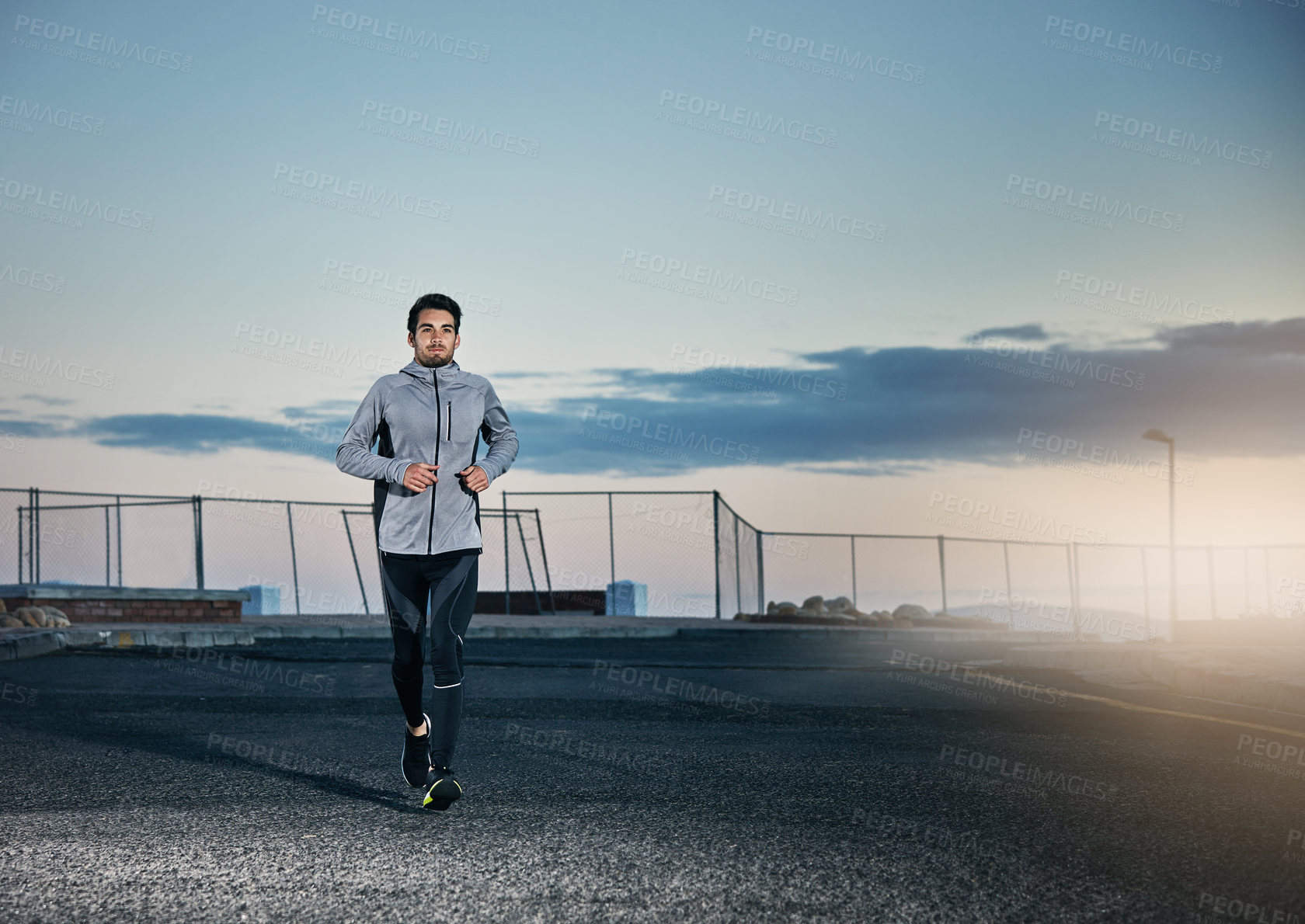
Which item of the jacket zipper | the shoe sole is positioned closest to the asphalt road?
the shoe sole

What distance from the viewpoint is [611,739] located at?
20.7 feet

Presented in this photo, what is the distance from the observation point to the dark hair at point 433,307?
4.59 meters

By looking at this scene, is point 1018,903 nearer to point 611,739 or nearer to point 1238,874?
point 1238,874

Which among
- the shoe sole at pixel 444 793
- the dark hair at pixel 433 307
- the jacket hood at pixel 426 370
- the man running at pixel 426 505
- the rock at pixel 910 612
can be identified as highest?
the dark hair at pixel 433 307

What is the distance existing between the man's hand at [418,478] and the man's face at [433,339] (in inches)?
19.8

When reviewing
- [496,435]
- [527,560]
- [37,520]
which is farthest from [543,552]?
[496,435]

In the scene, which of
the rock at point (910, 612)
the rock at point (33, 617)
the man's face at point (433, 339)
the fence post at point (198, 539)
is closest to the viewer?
the man's face at point (433, 339)

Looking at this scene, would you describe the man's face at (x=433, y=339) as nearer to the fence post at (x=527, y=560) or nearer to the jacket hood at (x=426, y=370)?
the jacket hood at (x=426, y=370)

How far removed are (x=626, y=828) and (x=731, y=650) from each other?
37.1 ft

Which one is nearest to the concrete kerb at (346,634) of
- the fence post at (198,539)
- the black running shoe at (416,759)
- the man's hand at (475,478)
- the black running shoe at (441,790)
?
the fence post at (198,539)

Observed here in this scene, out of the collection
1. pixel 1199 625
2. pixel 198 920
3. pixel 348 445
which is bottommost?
pixel 1199 625

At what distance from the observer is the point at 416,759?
14.7ft

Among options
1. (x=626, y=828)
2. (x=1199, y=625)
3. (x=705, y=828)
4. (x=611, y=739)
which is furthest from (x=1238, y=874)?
(x=1199, y=625)

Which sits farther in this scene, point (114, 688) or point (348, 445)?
point (114, 688)
